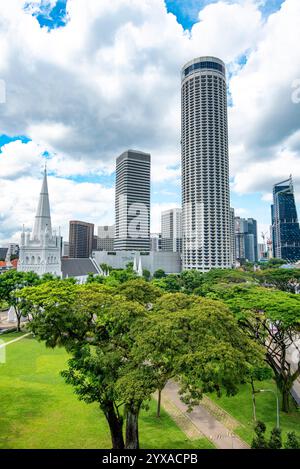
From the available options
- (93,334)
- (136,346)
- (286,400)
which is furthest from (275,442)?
(93,334)

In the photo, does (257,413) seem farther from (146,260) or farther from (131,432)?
(146,260)

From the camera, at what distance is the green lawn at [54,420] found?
16766 millimetres

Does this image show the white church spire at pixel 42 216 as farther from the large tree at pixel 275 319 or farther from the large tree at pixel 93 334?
the large tree at pixel 93 334

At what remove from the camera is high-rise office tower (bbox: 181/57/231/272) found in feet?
433

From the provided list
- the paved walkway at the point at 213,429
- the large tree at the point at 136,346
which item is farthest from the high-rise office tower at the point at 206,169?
the large tree at the point at 136,346

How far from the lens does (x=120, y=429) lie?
1538cm

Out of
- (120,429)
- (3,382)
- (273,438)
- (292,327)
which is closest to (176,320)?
(120,429)

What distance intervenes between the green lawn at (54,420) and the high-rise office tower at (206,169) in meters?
111

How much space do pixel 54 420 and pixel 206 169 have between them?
123 m

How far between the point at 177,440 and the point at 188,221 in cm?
12208

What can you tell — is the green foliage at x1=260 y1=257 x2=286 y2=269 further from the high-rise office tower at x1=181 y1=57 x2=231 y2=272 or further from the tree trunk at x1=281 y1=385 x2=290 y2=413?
the tree trunk at x1=281 y1=385 x2=290 y2=413

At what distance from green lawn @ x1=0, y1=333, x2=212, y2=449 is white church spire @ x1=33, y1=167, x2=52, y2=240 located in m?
49.4

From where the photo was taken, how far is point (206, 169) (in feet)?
430
